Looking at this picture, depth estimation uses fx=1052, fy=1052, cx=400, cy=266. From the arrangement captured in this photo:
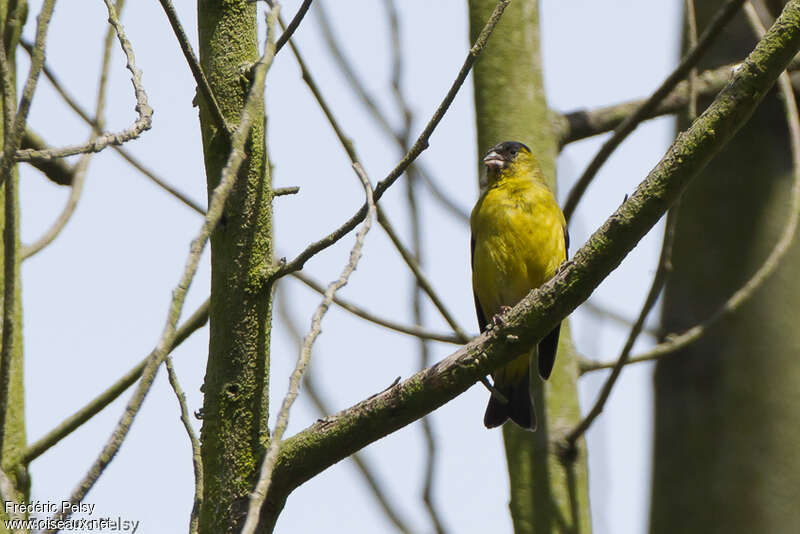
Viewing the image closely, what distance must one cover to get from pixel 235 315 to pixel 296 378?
1.88 feet

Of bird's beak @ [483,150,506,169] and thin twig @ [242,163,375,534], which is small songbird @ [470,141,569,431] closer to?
bird's beak @ [483,150,506,169]

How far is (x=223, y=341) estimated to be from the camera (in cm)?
248

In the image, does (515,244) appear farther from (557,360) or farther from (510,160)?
(557,360)

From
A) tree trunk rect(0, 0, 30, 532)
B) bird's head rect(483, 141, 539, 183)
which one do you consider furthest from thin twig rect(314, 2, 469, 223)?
tree trunk rect(0, 0, 30, 532)

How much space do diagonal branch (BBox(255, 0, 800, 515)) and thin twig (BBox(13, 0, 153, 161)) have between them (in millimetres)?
761

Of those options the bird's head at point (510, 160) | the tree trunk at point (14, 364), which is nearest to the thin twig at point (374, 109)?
the bird's head at point (510, 160)

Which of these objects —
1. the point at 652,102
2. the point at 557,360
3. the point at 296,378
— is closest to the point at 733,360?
the point at 557,360

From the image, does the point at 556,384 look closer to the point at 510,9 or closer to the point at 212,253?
the point at 510,9

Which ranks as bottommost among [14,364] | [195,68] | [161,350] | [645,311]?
[161,350]

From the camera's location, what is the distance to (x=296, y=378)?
1.94 m

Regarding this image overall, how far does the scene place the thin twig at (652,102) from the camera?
11.3ft

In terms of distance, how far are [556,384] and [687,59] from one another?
1.30m

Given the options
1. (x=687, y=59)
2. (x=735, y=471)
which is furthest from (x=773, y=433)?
(x=687, y=59)

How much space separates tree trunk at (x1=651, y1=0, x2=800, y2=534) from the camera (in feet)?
14.9
